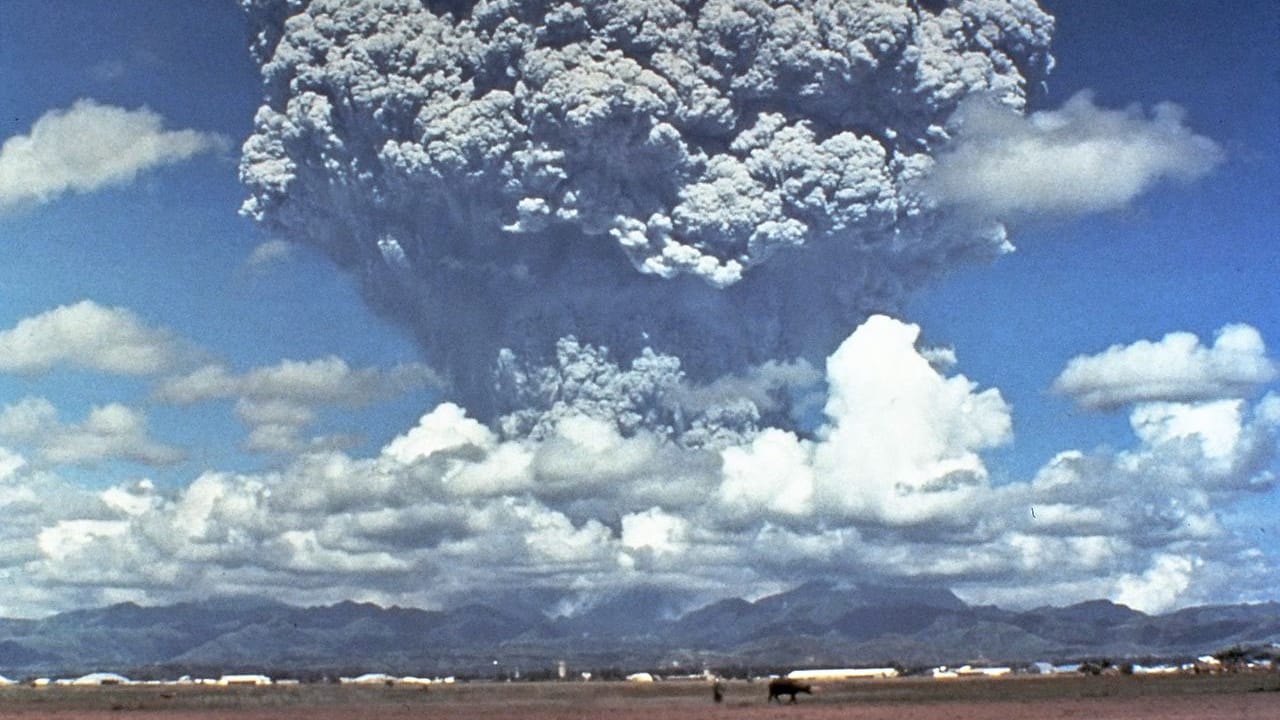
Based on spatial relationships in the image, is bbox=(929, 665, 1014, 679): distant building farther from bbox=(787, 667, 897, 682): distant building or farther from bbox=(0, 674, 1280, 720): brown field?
bbox=(0, 674, 1280, 720): brown field

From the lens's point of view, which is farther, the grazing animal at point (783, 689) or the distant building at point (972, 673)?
the distant building at point (972, 673)

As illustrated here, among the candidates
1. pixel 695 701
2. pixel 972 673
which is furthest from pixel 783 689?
pixel 972 673

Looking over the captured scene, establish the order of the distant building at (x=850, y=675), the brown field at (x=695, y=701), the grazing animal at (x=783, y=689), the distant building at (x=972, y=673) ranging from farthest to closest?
the distant building at (x=850, y=675), the distant building at (x=972, y=673), the grazing animal at (x=783, y=689), the brown field at (x=695, y=701)

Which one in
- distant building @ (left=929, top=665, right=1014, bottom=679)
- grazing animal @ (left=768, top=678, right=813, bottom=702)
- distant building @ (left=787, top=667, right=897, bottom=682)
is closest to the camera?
grazing animal @ (left=768, top=678, right=813, bottom=702)

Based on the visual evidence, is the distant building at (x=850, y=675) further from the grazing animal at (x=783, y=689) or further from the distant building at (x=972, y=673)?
the grazing animal at (x=783, y=689)

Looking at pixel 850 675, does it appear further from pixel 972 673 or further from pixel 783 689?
pixel 783 689

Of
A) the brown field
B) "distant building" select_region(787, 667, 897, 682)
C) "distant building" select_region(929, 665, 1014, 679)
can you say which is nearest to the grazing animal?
the brown field

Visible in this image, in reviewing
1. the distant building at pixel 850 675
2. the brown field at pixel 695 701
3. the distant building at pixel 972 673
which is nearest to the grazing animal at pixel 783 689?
the brown field at pixel 695 701

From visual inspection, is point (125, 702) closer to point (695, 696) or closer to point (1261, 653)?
point (695, 696)
